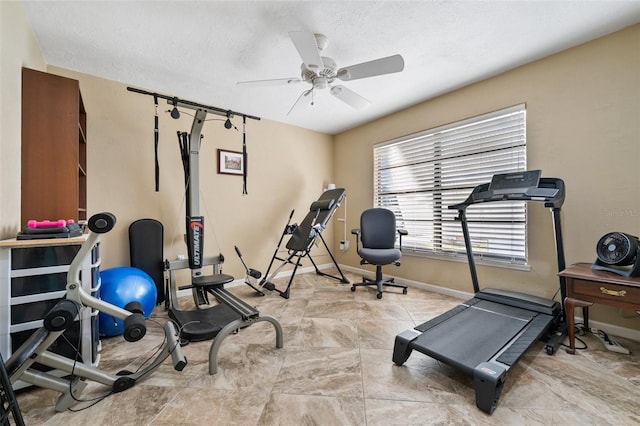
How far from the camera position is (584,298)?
6.17 feet

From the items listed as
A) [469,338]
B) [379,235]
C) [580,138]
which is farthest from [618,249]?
[379,235]

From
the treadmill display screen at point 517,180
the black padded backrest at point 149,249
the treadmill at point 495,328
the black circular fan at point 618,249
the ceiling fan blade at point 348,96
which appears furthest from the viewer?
the black padded backrest at point 149,249

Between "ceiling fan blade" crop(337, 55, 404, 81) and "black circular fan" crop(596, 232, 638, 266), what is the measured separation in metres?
2.11

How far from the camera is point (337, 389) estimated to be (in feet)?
5.04

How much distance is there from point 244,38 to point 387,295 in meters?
3.20

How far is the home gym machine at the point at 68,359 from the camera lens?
3.82ft

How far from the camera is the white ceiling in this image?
1875 mm

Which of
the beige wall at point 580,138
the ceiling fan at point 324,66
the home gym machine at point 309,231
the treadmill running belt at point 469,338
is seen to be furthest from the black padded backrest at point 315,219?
the beige wall at point 580,138

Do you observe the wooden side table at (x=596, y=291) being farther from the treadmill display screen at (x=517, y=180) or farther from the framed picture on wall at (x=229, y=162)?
the framed picture on wall at (x=229, y=162)

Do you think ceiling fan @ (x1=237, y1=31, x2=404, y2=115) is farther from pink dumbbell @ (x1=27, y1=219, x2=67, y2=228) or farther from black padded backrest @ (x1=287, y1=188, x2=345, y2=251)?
pink dumbbell @ (x1=27, y1=219, x2=67, y2=228)

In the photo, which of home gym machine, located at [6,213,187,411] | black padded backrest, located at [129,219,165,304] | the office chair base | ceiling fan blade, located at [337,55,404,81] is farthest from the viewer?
the office chair base

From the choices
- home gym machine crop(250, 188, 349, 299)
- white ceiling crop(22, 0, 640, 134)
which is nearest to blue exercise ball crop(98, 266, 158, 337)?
home gym machine crop(250, 188, 349, 299)

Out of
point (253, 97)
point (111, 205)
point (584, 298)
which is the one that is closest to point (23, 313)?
point (111, 205)

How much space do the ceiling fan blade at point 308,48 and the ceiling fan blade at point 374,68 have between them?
0.80 feet
